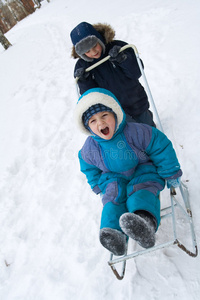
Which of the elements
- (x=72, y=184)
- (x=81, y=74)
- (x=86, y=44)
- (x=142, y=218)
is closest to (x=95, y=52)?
(x=86, y=44)

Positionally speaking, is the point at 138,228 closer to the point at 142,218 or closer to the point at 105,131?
the point at 142,218

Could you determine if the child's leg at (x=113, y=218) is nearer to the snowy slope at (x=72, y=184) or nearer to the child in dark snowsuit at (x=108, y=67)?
the snowy slope at (x=72, y=184)

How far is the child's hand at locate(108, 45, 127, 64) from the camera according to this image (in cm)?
204

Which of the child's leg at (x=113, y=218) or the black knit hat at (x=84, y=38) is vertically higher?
the black knit hat at (x=84, y=38)

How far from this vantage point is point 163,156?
1643 millimetres

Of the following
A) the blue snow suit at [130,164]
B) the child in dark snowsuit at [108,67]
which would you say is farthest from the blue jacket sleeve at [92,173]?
the child in dark snowsuit at [108,67]

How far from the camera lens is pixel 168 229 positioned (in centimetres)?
190

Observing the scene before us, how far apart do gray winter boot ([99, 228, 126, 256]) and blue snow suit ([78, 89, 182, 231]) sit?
12 centimetres

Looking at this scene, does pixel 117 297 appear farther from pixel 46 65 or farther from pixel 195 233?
pixel 46 65

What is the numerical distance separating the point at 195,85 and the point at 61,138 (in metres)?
2.07

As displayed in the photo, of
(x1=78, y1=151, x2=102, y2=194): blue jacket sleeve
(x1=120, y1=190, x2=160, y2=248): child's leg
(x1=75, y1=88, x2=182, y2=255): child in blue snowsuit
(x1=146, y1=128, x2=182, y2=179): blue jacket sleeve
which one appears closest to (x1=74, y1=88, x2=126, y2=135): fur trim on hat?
(x1=75, y1=88, x2=182, y2=255): child in blue snowsuit

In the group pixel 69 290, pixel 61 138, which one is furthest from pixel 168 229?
pixel 61 138

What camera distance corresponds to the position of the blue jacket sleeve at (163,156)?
1.64 metres

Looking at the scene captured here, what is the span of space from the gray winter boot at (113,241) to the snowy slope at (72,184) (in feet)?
1.55
